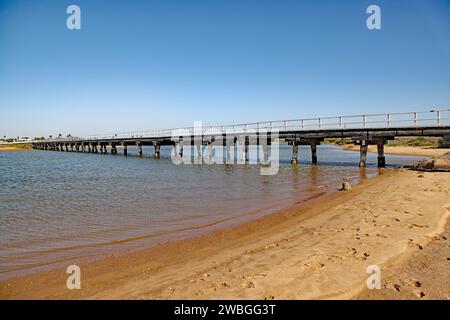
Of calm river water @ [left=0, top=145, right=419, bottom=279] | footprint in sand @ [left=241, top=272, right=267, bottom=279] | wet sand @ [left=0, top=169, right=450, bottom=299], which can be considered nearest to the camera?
wet sand @ [left=0, top=169, right=450, bottom=299]

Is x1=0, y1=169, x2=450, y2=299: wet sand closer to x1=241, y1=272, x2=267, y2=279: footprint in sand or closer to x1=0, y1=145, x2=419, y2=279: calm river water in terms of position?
x1=241, y1=272, x2=267, y2=279: footprint in sand

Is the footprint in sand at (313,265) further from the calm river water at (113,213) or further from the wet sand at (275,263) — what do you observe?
the calm river water at (113,213)

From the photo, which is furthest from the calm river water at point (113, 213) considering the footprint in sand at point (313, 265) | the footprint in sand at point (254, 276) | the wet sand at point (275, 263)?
the footprint in sand at point (313, 265)

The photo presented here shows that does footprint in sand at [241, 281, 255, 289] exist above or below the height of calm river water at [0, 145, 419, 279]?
above

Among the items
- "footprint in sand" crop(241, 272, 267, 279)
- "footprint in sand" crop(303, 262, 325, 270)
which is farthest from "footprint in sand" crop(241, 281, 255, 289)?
"footprint in sand" crop(303, 262, 325, 270)

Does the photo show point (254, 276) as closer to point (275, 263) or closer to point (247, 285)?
point (247, 285)

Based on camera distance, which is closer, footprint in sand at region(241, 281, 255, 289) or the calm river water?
footprint in sand at region(241, 281, 255, 289)

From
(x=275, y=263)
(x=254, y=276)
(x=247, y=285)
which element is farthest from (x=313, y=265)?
(x=247, y=285)

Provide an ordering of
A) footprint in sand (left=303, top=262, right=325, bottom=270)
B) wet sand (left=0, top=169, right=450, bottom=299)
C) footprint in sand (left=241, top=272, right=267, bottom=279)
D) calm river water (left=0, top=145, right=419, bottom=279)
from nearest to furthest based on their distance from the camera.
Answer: wet sand (left=0, top=169, right=450, bottom=299) → footprint in sand (left=241, top=272, right=267, bottom=279) → footprint in sand (left=303, top=262, right=325, bottom=270) → calm river water (left=0, top=145, right=419, bottom=279)

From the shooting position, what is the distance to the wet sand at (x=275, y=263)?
174 inches

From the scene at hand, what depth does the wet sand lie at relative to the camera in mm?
4422
